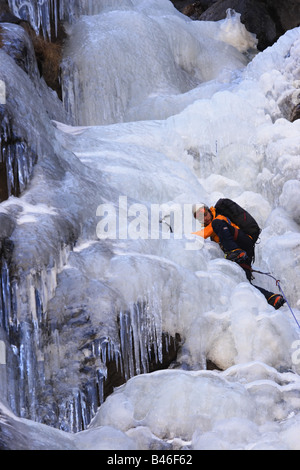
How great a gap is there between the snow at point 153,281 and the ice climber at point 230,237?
0.45 ft

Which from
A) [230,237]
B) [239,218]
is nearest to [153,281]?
[230,237]

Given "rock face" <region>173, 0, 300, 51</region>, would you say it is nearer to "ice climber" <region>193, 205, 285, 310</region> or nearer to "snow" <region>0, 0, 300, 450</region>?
"snow" <region>0, 0, 300, 450</region>

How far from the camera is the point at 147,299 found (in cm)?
525

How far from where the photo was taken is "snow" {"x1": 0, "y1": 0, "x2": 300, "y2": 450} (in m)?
4.00

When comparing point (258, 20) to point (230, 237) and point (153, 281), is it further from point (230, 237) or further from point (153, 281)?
point (153, 281)

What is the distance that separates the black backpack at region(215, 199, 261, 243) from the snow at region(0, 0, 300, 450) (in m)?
0.32

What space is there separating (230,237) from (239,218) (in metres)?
0.23

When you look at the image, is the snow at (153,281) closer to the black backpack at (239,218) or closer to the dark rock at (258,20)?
the black backpack at (239,218)

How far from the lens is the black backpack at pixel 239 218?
6355mm

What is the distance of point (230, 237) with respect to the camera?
627cm

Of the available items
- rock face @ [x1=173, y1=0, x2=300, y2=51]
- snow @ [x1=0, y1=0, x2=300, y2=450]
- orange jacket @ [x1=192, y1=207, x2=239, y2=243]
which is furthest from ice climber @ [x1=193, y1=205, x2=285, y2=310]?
rock face @ [x1=173, y1=0, x2=300, y2=51]

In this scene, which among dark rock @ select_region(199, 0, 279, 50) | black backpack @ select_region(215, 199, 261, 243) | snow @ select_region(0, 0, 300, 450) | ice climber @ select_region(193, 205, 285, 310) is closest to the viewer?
snow @ select_region(0, 0, 300, 450)

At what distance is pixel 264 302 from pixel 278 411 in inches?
58.9

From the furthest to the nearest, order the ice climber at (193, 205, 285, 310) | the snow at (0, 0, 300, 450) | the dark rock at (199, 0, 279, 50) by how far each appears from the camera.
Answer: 1. the dark rock at (199, 0, 279, 50)
2. the ice climber at (193, 205, 285, 310)
3. the snow at (0, 0, 300, 450)
